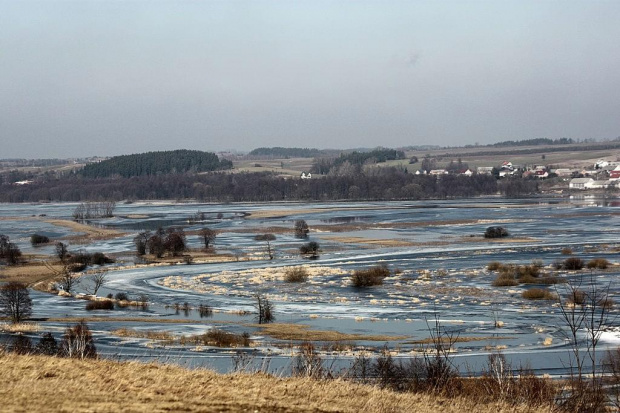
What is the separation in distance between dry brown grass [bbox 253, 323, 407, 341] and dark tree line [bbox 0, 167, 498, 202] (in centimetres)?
10743

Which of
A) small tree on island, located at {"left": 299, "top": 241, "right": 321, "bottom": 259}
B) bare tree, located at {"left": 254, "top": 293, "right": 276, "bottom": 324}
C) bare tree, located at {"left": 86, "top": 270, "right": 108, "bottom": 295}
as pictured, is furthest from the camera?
small tree on island, located at {"left": 299, "top": 241, "right": 321, "bottom": 259}

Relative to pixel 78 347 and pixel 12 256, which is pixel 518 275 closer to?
pixel 78 347

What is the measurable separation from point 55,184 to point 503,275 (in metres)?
151

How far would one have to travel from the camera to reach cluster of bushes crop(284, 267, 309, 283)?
135 feet

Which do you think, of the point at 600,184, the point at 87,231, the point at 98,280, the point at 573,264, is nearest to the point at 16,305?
the point at 98,280

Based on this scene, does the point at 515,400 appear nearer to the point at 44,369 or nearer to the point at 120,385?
the point at 120,385

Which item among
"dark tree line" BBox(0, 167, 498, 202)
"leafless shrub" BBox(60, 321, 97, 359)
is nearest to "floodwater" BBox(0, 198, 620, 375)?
"leafless shrub" BBox(60, 321, 97, 359)

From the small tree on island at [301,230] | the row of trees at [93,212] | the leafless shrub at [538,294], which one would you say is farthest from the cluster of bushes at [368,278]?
the row of trees at [93,212]

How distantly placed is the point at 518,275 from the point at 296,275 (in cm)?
1160

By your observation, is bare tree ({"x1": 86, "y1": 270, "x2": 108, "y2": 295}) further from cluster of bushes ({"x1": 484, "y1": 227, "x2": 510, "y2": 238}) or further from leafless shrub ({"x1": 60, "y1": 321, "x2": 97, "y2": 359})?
cluster of bushes ({"x1": 484, "y1": 227, "x2": 510, "y2": 238})

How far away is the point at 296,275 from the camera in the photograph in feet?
136

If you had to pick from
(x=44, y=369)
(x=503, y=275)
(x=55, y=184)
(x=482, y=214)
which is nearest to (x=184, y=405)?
(x=44, y=369)

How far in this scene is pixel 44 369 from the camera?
10648mm

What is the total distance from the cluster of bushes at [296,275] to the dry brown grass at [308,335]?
43.6 ft
